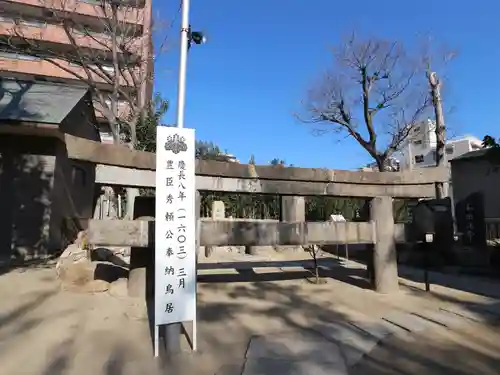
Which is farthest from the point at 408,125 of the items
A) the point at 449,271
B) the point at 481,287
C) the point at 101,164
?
the point at 101,164

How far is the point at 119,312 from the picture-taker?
227 inches

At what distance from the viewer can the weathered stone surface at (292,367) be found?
3.81 metres

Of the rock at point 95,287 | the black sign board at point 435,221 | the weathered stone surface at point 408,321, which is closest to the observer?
the weathered stone surface at point 408,321

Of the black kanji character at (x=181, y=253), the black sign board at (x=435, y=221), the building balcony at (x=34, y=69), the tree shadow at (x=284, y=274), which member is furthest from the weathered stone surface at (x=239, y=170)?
the building balcony at (x=34, y=69)

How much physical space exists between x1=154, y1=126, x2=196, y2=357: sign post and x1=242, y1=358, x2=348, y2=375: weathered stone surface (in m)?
0.88

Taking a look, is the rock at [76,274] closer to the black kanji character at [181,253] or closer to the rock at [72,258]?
the rock at [72,258]

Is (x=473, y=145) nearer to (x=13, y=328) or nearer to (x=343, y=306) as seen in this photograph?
(x=343, y=306)

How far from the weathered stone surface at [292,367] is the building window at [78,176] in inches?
407

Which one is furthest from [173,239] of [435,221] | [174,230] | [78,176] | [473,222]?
[78,176]

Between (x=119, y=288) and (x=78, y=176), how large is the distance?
7563mm

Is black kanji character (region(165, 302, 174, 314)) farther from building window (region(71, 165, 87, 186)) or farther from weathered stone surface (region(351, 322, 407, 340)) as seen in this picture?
building window (region(71, 165, 87, 186))

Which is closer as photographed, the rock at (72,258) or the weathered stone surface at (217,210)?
the rock at (72,258)

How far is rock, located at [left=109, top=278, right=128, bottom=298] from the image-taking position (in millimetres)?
6566

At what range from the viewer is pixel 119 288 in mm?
6648
